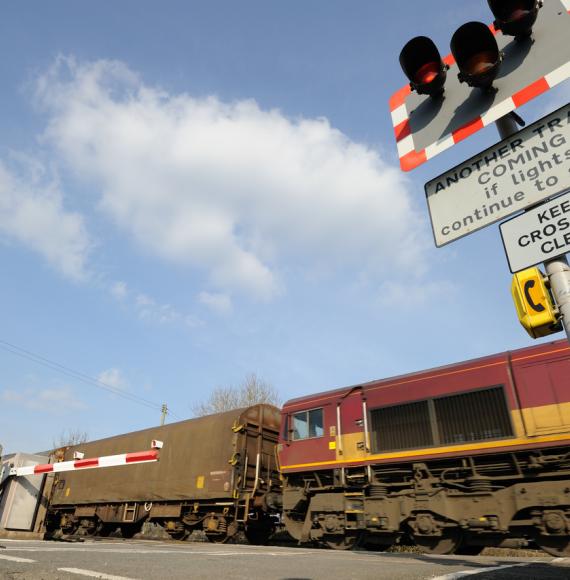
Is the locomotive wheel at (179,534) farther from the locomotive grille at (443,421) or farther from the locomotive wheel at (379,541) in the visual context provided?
the locomotive grille at (443,421)

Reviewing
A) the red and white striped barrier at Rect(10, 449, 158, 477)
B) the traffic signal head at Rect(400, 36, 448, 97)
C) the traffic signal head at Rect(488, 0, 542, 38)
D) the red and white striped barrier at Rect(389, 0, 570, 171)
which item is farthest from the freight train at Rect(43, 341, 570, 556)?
the traffic signal head at Rect(488, 0, 542, 38)

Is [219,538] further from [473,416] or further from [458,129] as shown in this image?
[458,129]

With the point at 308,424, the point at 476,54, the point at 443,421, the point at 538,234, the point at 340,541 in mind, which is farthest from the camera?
the point at 308,424

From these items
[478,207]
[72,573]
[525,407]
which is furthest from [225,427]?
[478,207]

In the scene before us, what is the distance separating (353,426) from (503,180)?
27.9 feet

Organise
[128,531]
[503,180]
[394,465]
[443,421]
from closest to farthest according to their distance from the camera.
Answer: 1. [503,180]
2. [443,421]
3. [394,465]
4. [128,531]

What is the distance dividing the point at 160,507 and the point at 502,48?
13.9m

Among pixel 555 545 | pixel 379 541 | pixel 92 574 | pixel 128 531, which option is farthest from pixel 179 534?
pixel 92 574

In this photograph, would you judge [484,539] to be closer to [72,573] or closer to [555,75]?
[72,573]

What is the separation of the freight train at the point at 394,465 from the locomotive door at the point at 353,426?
0.08 feet

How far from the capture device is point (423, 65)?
3.12 meters

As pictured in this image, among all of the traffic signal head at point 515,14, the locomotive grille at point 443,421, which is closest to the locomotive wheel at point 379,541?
the locomotive grille at point 443,421

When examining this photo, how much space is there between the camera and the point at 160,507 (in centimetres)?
1297

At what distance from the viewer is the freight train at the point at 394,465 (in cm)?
766
